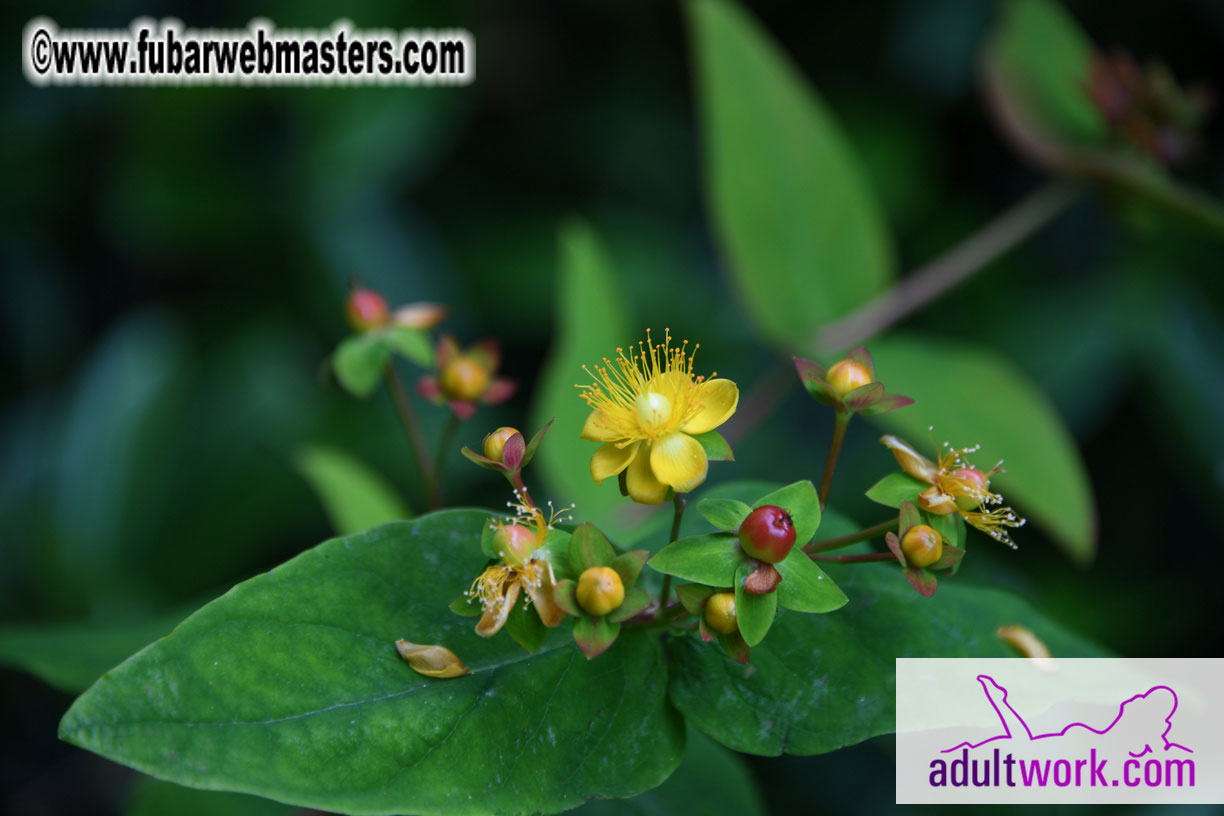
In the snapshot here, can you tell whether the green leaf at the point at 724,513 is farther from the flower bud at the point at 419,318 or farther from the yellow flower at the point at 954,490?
the flower bud at the point at 419,318

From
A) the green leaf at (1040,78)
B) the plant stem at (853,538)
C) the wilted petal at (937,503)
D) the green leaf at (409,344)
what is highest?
the green leaf at (1040,78)

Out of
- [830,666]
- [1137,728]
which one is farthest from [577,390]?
[1137,728]

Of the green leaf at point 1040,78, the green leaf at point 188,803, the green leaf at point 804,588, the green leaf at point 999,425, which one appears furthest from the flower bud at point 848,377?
the green leaf at point 1040,78

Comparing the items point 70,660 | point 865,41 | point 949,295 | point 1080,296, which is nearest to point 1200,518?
point 1080,296

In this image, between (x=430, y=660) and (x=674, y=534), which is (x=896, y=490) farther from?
(x=430, y=660)

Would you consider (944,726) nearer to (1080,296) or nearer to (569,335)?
(569,335)

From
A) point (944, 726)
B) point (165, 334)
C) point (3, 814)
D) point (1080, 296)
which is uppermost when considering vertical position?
point (1080, 296)

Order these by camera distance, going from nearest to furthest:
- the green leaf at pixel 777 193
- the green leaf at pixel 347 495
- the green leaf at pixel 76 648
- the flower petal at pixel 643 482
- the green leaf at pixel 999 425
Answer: the flower petal at pixel 643 482
the green leaf at pixel 76 648
the green leaf at pixel 347 495
the green leaf at pixel 999 425
the green leaf at pixel 777 193
